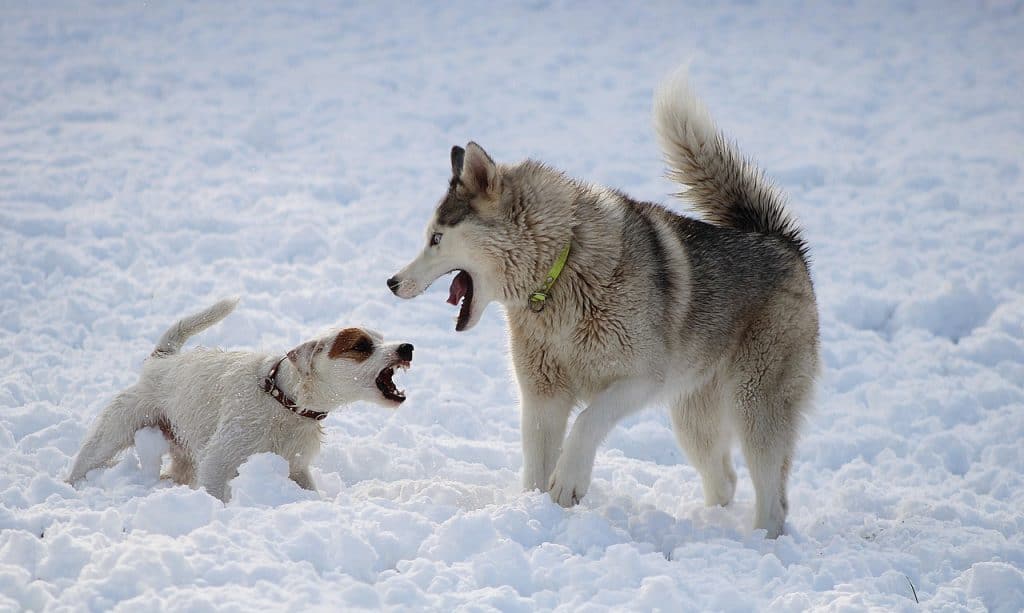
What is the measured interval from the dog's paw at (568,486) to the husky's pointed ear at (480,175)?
136 cm

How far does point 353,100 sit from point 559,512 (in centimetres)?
962

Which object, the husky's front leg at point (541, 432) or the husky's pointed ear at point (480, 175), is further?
the husky's front leg at point (541, 432)

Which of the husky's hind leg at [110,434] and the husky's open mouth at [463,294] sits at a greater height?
the husky's open mouth at [463,294]

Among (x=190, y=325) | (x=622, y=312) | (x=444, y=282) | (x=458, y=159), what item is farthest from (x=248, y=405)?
(x=444, y=282)

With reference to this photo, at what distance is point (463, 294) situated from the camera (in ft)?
16.9

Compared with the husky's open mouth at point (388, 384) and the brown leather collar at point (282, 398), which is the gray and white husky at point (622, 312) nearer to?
the husky's open mouth at point (388, 384)

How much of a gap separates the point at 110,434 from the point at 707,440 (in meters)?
3.14

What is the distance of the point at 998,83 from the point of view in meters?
13.7

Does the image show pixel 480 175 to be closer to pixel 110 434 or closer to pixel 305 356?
pixel 305 356

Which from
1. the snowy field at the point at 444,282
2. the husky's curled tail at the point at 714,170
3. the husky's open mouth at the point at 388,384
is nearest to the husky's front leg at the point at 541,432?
the snowy field at the point at 444,282

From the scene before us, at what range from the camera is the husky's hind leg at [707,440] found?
18.6 feet

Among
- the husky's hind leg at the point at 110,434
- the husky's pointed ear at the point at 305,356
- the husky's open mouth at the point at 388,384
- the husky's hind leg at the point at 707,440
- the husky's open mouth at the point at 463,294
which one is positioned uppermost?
the husky's open mouth at the point at 463,294

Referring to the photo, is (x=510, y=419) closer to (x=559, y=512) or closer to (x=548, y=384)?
(x=548, y=384)

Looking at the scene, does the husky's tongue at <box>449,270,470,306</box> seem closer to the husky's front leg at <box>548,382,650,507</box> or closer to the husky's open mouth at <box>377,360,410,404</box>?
the husky's open mouth at <box>377,360,410,404</box>
